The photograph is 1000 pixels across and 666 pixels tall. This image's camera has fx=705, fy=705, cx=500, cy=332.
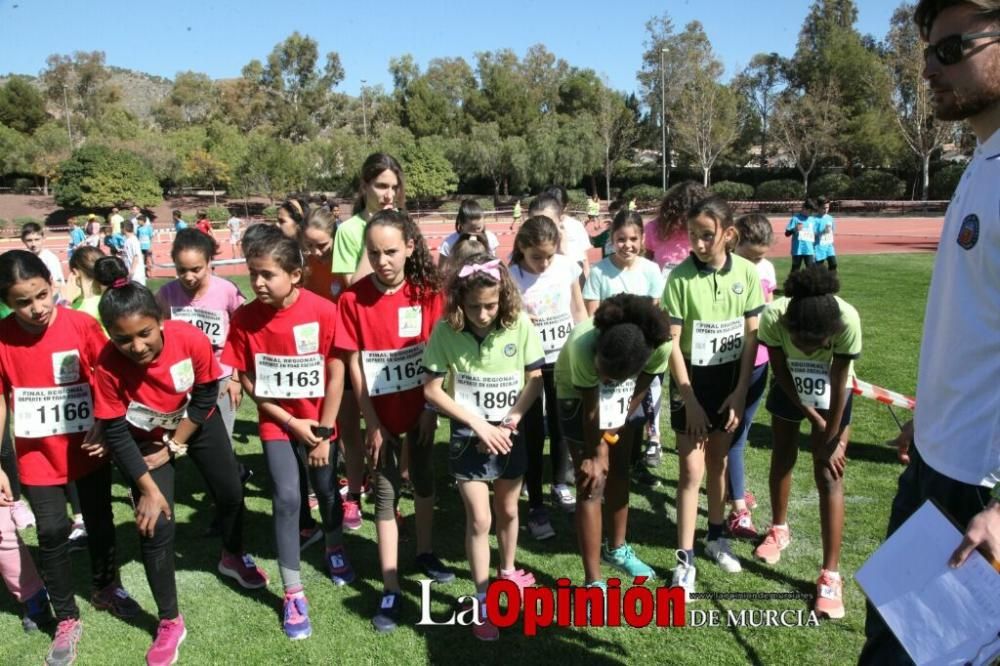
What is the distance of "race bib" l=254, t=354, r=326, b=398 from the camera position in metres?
3.58

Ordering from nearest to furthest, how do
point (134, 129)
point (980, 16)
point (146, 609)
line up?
point (980, 16)
point (146, 609)
point (134, 129)

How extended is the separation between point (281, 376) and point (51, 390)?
1.03 m

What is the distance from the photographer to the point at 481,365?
3.39m

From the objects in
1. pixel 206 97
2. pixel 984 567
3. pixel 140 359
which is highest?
pixel 206 97

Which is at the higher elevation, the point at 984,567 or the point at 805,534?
the point at 984,567

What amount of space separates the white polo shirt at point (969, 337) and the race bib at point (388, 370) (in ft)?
7.74

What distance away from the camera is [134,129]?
191 feet

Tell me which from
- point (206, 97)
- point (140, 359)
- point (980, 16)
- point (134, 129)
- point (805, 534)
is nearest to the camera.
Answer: point (980, 16)

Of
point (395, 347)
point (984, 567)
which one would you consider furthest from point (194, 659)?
point (984, 567)

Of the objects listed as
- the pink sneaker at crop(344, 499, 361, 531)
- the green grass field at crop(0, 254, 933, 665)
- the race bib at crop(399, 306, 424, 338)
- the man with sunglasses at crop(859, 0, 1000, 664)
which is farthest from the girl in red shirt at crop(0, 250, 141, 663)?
the man with sunglasses at crop(859, 0, 1000, 664)

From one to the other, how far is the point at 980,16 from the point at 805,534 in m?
3.26

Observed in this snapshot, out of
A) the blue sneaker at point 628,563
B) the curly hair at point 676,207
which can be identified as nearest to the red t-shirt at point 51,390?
the blue sneaker at point 628,563

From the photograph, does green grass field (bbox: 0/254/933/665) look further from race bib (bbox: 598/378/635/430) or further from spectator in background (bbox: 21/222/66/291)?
spectator in background (bbox: 21/222/66/291)

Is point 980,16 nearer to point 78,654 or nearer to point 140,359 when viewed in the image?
point 140,359
